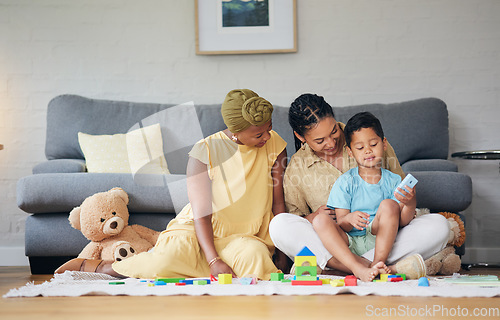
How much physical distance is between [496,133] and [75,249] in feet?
8.21

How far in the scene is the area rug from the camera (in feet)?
4.95

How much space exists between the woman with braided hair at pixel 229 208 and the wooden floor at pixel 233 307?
17.2 inches

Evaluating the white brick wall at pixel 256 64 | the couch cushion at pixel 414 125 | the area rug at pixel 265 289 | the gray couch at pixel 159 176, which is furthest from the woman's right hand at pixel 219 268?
the white brick wall at pixel 256 64

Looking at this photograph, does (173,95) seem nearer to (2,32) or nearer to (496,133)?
(2,32)

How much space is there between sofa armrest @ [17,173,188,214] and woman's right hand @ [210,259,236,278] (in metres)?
0.59

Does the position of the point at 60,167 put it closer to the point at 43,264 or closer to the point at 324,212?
the point at 43,264

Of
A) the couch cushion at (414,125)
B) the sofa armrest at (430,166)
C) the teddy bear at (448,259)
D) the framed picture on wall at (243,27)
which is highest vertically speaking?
the framed picture on wall at (243,27)

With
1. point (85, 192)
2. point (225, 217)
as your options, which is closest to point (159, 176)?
point (85, 192)

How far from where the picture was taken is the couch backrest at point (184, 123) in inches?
120

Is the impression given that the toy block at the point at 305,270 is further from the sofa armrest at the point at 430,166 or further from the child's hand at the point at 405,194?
the sofa armrest at the point at 430,166

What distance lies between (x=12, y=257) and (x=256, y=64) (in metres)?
1.89

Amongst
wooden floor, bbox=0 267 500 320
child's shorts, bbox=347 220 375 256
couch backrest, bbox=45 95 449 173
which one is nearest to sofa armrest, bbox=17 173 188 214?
couch backrest, bbox=45 95 449 173

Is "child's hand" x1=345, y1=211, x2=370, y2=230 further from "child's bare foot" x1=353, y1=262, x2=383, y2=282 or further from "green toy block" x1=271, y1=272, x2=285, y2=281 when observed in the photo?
"green toy block" x1=271, y1=272, x2=285, y2=281

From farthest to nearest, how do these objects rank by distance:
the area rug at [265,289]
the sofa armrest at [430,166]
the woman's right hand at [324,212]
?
the sofa armrest at [430,166], the woman's right hand at [324,212], the area rug at [265,289]
